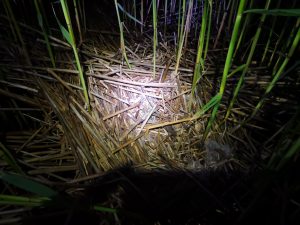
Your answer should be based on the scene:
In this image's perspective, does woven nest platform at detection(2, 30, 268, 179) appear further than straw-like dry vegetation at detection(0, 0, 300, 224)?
Yes

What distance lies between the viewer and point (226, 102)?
861 millimetres

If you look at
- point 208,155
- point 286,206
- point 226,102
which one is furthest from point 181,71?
point 286,206

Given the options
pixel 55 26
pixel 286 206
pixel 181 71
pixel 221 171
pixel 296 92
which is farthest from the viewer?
pixel 55 26

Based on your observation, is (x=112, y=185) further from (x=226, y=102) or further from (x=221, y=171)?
(x=226, y=102)

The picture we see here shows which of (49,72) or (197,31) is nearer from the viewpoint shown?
(49,72)

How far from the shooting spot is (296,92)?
0.85 m

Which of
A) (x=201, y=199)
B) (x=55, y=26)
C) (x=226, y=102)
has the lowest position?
(x=201, y=199)

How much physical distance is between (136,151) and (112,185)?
6.3 inches

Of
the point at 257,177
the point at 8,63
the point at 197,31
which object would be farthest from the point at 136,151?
the point at 197,31

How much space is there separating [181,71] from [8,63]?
742mm

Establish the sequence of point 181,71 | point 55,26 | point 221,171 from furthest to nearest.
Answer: point 55,26 → point 181,71 → point 221,171

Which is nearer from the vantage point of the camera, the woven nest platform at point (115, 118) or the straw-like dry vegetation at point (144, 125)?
the straw-like dry vegetation at point (144, 125)

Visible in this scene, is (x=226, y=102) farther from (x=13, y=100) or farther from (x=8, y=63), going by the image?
(x=8, y=63)

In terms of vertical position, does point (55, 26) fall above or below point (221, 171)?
above
